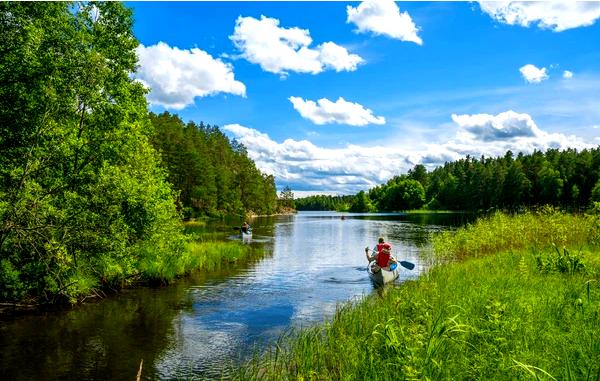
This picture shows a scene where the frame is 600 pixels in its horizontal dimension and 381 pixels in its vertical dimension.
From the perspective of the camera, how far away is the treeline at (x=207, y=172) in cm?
8950

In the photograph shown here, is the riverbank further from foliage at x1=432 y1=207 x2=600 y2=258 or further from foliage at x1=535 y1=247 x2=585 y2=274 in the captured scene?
foliage at x1=535 y1=247 x2=585 y2=274

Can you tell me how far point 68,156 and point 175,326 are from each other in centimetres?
786

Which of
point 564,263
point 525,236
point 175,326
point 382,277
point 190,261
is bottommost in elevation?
point 175,326

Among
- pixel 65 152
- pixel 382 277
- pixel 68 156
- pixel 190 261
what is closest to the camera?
pixel 65 152

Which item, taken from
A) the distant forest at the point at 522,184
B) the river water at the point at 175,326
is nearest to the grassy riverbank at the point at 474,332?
the river water at the point at 175,326

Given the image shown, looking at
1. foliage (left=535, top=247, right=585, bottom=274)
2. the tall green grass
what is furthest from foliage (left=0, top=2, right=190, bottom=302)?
foliage (left=535, top=247, right=585, bottom=274)

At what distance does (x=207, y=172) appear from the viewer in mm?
94562

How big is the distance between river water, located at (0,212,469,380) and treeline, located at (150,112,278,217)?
133ft

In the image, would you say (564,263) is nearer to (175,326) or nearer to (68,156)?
(175,326)

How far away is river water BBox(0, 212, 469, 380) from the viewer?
1258cm

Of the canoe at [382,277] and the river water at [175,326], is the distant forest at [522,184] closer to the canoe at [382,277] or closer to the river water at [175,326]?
the canoe at [382,277]

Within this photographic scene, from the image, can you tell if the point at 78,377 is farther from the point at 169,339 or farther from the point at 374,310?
the point at 374,310

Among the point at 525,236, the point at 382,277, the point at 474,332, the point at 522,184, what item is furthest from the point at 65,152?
the point at 522,184

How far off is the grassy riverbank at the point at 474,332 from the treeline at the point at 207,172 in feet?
172
